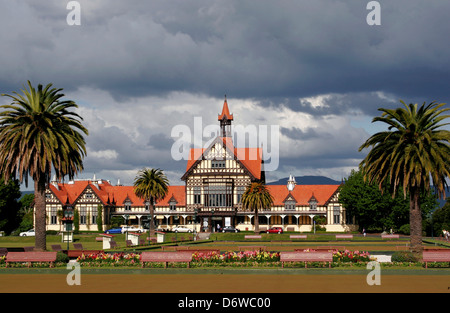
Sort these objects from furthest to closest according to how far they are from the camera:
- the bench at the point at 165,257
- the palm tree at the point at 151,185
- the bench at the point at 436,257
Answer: the palm tree at the point at 151,185
the bench at the point at 165,257
the bench at the point at 436,257

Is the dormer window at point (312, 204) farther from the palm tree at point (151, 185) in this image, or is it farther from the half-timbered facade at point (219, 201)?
the palm tree at point (151, 185)

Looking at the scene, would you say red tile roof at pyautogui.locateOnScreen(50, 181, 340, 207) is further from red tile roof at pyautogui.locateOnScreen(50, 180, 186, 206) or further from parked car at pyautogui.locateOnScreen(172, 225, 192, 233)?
parked car at pyautogui.locateOnScreen(172, 225, 192, 233)

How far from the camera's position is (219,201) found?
94.3m

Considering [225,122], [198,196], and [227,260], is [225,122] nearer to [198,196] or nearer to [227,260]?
[198,196]

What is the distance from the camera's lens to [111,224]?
99.9 metres

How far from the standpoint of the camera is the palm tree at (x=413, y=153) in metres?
31.7

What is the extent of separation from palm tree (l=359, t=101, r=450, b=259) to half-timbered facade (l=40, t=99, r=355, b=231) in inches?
2316

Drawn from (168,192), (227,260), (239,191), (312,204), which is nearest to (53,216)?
(168,192)

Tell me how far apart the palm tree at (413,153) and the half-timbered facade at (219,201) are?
193 feet

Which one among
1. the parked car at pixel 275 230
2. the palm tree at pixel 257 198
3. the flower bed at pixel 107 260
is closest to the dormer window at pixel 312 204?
the parked car at pixel 275 230

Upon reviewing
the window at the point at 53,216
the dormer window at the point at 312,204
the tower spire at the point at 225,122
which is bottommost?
the window at the point at 53,216
